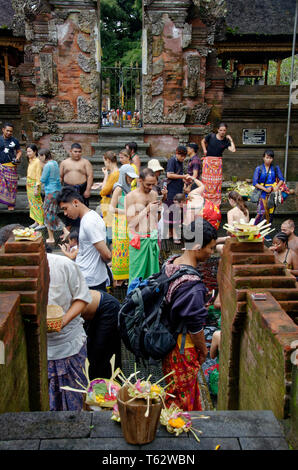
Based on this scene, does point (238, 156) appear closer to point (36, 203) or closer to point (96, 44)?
point (96, 44)

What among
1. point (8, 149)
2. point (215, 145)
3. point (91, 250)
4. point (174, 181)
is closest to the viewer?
point (91, 250)

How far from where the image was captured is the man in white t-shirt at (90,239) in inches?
174

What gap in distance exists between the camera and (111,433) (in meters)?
2.37

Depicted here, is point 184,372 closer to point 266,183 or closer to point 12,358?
point 12,358

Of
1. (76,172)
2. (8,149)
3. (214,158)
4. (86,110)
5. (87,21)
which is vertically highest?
(87,21)

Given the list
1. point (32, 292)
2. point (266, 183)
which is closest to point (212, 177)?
Result: point (266, 183)

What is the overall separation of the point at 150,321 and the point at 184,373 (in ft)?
1.52

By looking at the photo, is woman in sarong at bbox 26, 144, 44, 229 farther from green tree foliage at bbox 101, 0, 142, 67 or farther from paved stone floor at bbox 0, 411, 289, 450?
green tree foliage at bbox 101, 0, 142, 67

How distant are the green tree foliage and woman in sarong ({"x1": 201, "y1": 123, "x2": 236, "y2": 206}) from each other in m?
15.0

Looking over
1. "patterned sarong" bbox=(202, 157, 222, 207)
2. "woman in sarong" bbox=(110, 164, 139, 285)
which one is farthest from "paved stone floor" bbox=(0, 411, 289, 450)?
"patterned sarong" bbox=(202, 157, 222, 207)

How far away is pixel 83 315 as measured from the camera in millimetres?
3764

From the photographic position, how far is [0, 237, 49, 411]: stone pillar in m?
2.94

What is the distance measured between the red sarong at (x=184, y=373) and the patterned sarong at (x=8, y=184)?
292 inches

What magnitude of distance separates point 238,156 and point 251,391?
9.77 metres
